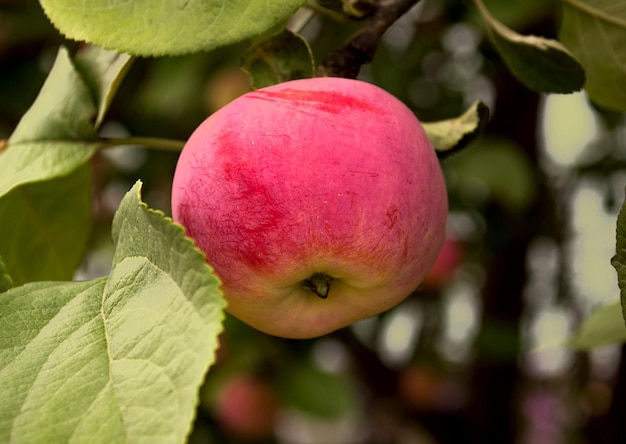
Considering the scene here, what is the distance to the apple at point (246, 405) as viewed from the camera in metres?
1.67

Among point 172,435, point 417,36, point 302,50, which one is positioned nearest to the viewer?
point 172,435

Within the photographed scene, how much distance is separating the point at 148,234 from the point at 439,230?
0.65 ft

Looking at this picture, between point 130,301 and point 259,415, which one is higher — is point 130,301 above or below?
above

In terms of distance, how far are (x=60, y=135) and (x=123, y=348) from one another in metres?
0.30

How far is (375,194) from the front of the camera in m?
0.46

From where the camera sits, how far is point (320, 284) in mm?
501

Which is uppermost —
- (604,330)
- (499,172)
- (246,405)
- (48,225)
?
(48,225)

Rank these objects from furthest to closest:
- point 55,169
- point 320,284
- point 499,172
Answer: point 499,172, point 55,169, point 320,284

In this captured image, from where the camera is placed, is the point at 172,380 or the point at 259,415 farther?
the point at 259,415

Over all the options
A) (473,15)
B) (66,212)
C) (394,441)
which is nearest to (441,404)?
(394,441)

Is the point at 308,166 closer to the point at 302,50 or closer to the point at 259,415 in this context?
the point at 302,50

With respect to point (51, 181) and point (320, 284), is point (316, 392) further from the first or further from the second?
point (320, 284)

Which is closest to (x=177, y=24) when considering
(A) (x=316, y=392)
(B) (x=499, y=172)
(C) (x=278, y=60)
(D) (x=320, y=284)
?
(C) (x=278, y=60)

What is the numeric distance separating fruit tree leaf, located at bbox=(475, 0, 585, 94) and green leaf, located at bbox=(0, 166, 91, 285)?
0.41m
